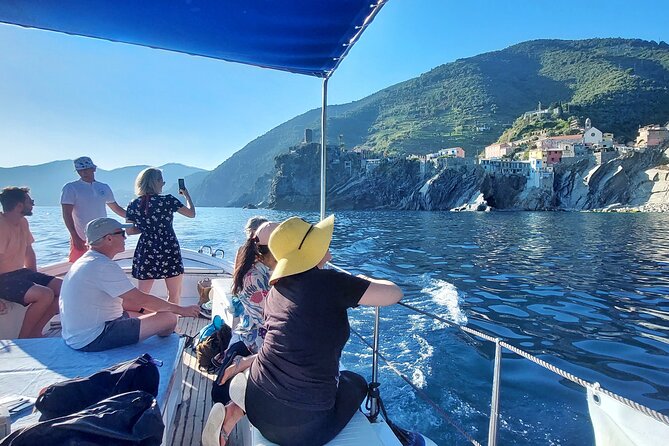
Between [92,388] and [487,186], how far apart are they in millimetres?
67517

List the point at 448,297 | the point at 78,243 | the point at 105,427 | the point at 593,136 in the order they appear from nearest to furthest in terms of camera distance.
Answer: the point at 105,427 → the point at 78,243 → the point at 448,297 → the point at 593,136

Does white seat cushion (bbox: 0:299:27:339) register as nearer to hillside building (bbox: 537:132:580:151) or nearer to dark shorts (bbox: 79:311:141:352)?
dark shorts (bbox: 79:311:141:352)


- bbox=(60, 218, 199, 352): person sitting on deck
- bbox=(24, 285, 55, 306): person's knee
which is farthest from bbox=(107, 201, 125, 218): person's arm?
bbox=(60, 218, 199, 352): person sitting on deck

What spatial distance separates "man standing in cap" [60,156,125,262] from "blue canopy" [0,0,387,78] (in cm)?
161

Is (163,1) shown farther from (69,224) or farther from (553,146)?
(553,146)

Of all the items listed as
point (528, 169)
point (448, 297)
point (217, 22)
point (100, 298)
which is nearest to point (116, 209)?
point (100, 298)

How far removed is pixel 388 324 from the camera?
575 cm

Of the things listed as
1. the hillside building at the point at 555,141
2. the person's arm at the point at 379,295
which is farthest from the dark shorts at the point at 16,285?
the hillside building at the point at 555,141

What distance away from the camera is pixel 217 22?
2338 mm

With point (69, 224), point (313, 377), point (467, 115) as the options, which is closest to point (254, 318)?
point (313, 377)

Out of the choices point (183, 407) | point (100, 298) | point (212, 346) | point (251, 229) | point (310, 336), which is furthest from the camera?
point (212, 346)

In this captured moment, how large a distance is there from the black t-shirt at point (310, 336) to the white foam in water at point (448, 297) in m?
5.19

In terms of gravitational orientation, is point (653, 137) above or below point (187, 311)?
above

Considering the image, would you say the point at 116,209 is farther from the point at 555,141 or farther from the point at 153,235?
the point at 555,141
